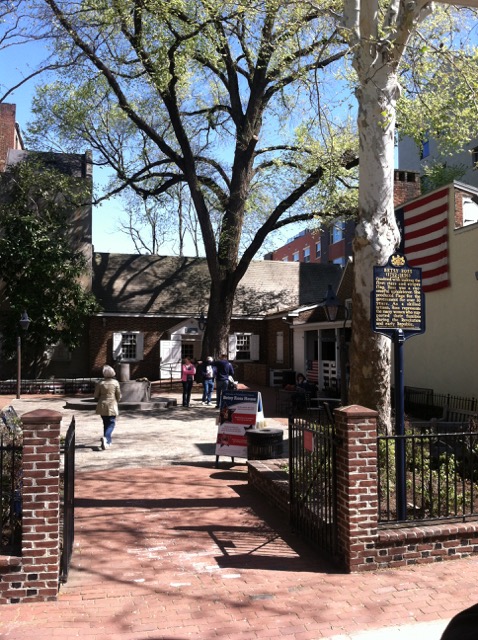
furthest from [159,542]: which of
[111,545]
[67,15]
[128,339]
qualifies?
[128,339]

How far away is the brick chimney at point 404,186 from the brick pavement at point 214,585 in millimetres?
14359

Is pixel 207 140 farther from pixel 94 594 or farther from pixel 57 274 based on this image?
pixel 94 594

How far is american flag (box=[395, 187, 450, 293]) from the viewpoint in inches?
624

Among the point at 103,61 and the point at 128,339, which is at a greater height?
the point at 103,61

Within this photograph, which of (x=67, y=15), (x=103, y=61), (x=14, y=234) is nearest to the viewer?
(x=67, y=15)

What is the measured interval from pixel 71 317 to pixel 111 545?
779 inches

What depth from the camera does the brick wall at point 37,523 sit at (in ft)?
15.2

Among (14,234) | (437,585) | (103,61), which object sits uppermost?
(103,61)

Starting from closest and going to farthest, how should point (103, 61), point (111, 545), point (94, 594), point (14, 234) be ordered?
point (94, 594) → point (111, 545) → point (103, 61) → point (14, 234)

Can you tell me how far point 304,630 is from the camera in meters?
4.18

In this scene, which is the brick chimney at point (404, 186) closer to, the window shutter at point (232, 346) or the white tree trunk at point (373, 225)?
the white tree trunk at point (373, 225)

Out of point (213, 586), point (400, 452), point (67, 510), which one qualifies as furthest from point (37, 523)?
point (400, 452)

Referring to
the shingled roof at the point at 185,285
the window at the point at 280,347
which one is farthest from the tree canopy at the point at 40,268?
the window at the point at 280,347

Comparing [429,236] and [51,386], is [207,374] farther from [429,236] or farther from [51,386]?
[429,236]
